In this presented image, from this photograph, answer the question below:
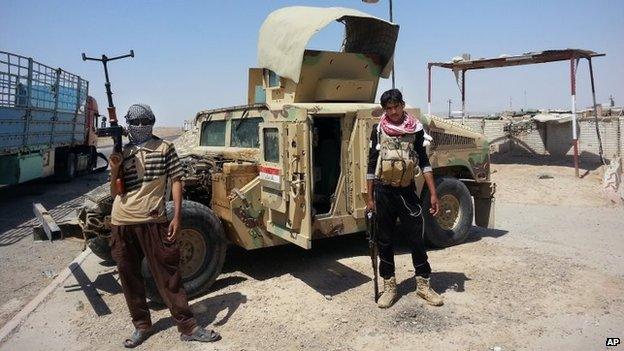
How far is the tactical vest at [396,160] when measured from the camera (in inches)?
158

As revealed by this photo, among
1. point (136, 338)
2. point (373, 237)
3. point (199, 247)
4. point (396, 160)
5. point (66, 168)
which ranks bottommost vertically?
point (136, 338)

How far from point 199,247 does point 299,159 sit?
1.29 metres

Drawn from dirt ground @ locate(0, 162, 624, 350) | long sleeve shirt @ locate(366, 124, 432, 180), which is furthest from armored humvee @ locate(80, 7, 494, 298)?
long sleeve shirt @ locate(366, 124, 432, 180)

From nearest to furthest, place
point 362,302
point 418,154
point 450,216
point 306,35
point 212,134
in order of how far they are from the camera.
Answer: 1. point 418,154
2. point 362,302
3. point 306,35
4. point 450,216
5. point 212,134

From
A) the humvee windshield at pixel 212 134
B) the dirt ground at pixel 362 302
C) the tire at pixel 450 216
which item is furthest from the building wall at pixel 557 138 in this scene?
the humvee windshield at pixel 212 134

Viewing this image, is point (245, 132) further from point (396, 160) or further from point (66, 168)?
point (66, 168)

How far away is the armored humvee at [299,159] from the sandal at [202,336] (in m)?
0.82

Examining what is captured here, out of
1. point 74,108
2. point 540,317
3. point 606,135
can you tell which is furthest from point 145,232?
point 606,135

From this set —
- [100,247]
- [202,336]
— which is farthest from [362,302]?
[100,247]

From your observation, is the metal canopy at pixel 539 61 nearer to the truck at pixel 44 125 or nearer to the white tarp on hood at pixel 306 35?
the white tarp on hood at pixel 306 35

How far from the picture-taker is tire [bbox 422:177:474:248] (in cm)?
598

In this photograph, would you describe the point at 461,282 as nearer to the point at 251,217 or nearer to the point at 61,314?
the point at 251,217

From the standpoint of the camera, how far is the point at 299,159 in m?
4.36

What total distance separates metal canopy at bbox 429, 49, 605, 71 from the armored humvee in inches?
273
